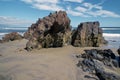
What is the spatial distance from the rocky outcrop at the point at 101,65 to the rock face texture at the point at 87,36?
4.25 m

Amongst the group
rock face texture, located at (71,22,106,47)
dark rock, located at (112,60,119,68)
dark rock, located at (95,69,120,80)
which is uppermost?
rock face texture, located at (71,22,106,47)

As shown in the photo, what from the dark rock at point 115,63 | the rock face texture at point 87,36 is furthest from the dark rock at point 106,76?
the rock face texture at point 87,36

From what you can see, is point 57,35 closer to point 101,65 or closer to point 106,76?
point 101,65

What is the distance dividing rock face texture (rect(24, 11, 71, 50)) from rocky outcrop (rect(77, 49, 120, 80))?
3.62 metres

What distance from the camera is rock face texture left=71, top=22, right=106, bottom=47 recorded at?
1512cm

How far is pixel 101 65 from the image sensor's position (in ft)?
28.6

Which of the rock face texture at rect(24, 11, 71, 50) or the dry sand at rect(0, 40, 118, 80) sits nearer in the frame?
the dry sand at rect(0, 40, 118, 80)

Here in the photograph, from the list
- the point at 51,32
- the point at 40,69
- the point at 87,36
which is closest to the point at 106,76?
the point at 40,69

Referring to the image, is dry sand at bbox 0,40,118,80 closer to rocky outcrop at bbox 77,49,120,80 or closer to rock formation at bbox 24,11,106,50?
rocky outcrop at bbox 77,49,120,80

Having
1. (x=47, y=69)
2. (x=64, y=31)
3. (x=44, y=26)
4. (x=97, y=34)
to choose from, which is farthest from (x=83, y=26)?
(x=47, y=69)

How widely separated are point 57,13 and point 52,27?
3.47 ft

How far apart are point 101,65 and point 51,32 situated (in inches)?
240

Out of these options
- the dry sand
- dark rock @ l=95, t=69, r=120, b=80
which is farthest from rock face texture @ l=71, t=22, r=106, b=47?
dark rock @ l=95, t=69, r=120, b=80

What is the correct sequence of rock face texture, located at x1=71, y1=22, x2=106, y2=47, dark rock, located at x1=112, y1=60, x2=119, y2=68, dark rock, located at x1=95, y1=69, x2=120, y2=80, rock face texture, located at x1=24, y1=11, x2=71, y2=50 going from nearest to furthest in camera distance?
dark rock, located at x1=95, y1=69, x2=120, y2=80 < dark rock, located at x1=112, y1=60, x2=119, y2=68 < rock face texture, located at x1=24, y1=11, x2=71, y2=50 < rock face texture, located at x1=71, y1=22, x2=106, y2=47
